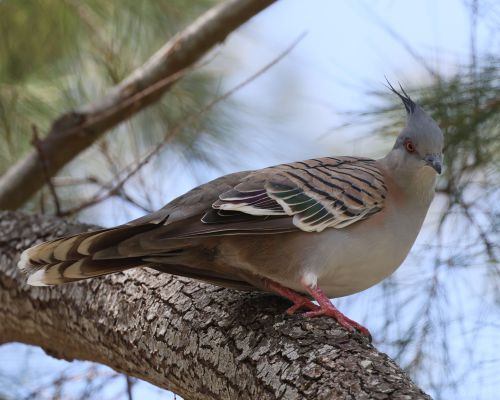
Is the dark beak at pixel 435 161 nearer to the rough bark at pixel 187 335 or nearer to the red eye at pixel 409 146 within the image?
the red eye at pixel 409 146

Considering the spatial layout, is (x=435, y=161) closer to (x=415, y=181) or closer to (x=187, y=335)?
(x=415, y=181)

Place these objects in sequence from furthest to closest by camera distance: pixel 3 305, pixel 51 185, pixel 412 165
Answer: pixel 51 185, pixel 3 305, pixel 412 165

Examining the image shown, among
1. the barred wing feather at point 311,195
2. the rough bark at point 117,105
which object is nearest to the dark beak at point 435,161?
the barred wing feather at point 311,195

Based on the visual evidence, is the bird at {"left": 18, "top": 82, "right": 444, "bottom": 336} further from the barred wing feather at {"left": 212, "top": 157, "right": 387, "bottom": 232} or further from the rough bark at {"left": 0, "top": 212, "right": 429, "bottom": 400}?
the rough bark at {"left": 0, "top": 212, "right": 429, "bottom": 400}

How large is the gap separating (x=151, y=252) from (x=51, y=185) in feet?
3.45

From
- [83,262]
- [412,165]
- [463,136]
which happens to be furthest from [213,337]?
[463,136]

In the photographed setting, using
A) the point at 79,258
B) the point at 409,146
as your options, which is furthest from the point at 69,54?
the point at 409,146

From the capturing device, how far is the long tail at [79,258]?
2449mm

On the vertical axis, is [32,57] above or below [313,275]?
above

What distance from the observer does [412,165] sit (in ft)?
8.75

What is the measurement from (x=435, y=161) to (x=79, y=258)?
3.74 feet

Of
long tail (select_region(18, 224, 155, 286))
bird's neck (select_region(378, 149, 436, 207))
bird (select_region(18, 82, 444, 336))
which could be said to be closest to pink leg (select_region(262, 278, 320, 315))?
bird (select_region(18, 82, 444, 336))

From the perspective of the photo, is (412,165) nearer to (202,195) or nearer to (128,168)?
(202,195)

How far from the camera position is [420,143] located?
2.66m
